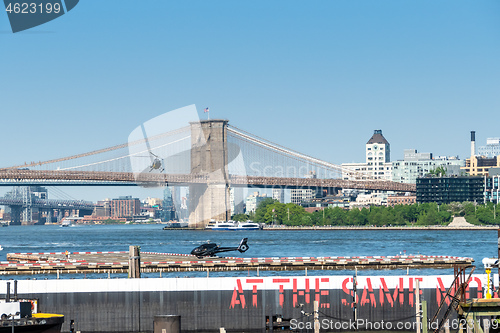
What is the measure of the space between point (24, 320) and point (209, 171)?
428ft

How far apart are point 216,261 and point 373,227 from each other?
448 feet

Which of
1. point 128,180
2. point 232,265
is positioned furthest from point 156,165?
point 232,265

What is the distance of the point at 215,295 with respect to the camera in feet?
106

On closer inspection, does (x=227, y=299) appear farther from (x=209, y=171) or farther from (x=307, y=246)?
(x=209, y=171)

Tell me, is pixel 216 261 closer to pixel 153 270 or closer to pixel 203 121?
pixel 153 270

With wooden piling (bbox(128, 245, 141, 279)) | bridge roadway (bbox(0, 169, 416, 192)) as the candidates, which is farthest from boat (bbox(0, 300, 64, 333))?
bridge roadway (bbox(0, 169, 416, 192))

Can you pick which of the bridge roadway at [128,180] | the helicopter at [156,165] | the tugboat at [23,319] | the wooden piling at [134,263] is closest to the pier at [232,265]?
the wooden piling at [134,263]

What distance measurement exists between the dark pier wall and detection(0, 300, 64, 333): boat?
5.48 meters

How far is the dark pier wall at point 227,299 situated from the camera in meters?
31.9

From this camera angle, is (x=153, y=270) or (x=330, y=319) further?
(x=153, y=270)

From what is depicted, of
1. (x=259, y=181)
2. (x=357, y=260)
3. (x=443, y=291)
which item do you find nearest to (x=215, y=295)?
(x=443, y=291)

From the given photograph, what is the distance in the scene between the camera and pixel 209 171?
156m

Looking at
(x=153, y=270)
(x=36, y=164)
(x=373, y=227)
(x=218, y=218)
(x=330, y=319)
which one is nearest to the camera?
(x=330, y=319)

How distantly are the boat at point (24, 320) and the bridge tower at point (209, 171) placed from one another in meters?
125
